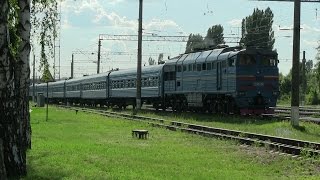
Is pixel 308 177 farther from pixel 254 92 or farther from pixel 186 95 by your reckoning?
pixel 186 95

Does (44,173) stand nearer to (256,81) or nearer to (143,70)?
(256,81)

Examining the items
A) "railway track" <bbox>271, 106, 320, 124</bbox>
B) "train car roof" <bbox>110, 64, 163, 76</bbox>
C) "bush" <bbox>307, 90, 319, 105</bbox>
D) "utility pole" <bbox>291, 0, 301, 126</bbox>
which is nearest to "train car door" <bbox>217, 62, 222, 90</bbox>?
"railway track" <bbox>271, 106, 320, 124</bbox>

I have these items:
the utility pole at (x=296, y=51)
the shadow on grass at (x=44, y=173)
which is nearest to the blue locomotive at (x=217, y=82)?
the utility pole at (x=296, y=51)

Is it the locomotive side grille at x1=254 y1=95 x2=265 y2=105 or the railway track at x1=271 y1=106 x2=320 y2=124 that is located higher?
the locomotive side grille at x1=254 y1=95 x2=265 y2=105

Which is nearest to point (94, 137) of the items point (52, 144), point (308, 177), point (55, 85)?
point (52, 144)

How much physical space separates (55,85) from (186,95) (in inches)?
1834

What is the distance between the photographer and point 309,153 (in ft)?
43.5

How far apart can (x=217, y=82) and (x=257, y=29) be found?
2834cm

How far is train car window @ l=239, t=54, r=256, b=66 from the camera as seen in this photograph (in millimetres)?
27031

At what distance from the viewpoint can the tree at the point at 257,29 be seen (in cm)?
5622

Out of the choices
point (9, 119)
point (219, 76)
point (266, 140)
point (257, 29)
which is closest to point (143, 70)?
point (219, 76)

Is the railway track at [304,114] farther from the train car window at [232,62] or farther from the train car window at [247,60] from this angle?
the train car window at [232,62]

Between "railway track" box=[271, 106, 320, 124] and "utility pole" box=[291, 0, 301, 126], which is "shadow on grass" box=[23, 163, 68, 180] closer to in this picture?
"utility pole" box=[291, 0, 301, 126]

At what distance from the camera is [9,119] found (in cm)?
905
